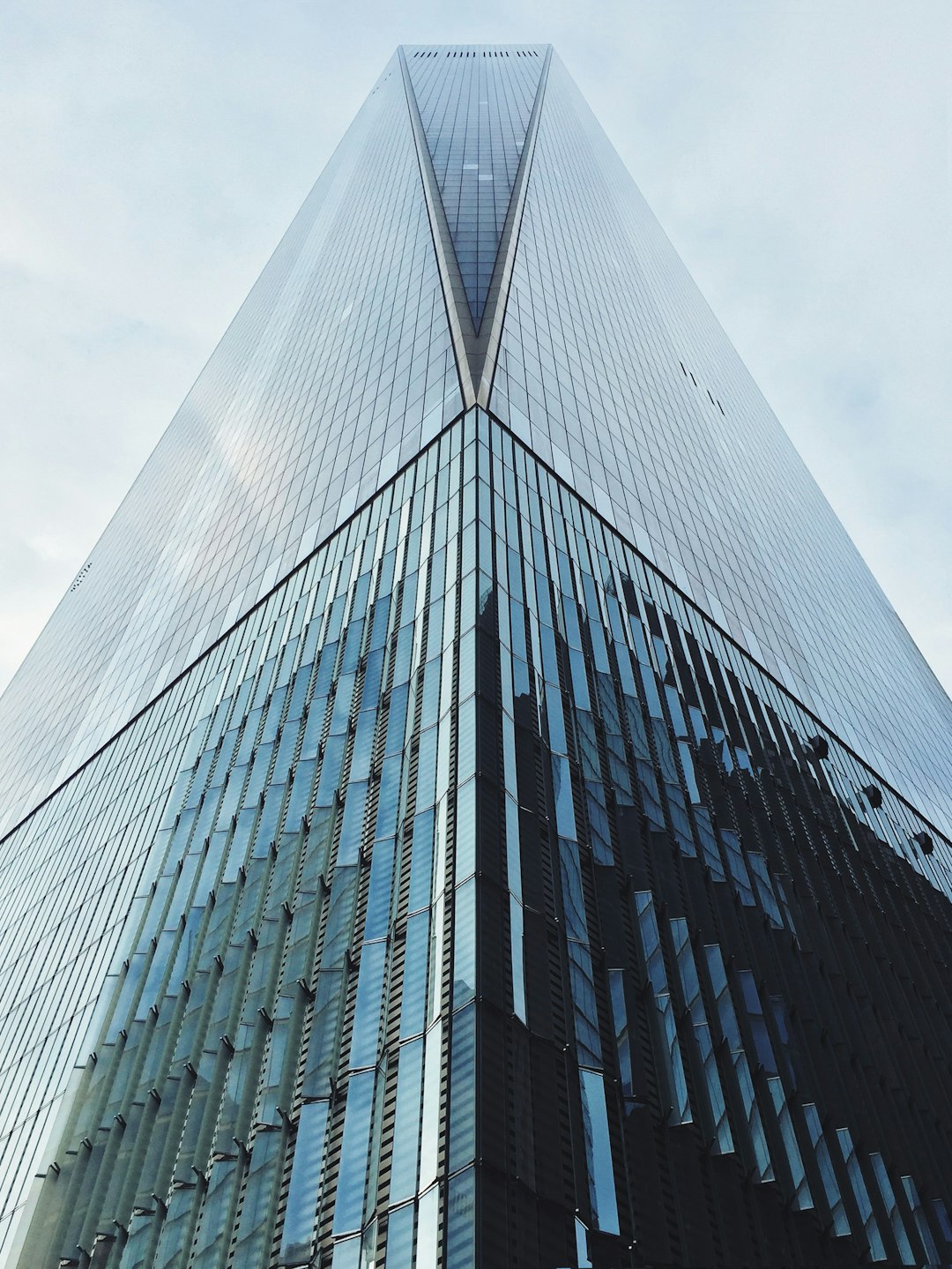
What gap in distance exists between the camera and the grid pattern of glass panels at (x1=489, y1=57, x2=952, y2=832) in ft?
129

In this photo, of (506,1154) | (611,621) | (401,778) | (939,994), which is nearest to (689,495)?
(611,621)

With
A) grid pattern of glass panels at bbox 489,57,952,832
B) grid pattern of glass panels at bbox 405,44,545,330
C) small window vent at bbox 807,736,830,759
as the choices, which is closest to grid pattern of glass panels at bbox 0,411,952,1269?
small window vent at bbox 807,736,830,759

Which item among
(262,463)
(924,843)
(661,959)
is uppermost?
(262,463)

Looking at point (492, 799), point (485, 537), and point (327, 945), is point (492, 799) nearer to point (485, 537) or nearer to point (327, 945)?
point (327, 945)

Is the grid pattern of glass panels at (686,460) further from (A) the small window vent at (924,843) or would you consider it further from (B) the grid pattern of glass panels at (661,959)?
(B) the grid pattern of glass panels at (661,959)

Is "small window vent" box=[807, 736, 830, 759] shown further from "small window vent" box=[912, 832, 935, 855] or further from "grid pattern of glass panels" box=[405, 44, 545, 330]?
"grid pattern of glass panels" box=[405, 44, 545, 330]

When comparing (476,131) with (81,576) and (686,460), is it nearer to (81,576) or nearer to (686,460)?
(686,460)

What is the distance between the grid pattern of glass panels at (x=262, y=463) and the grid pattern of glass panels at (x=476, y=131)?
6.34 ft

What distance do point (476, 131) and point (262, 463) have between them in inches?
1738

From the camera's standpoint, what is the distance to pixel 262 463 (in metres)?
56.4

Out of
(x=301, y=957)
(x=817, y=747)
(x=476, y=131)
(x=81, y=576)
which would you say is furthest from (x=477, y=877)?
(x=81, y=576)

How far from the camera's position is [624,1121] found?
15.6m

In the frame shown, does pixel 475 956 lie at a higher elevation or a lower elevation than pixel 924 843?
lower

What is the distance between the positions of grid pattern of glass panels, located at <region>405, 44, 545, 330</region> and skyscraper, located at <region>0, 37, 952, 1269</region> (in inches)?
35.1
